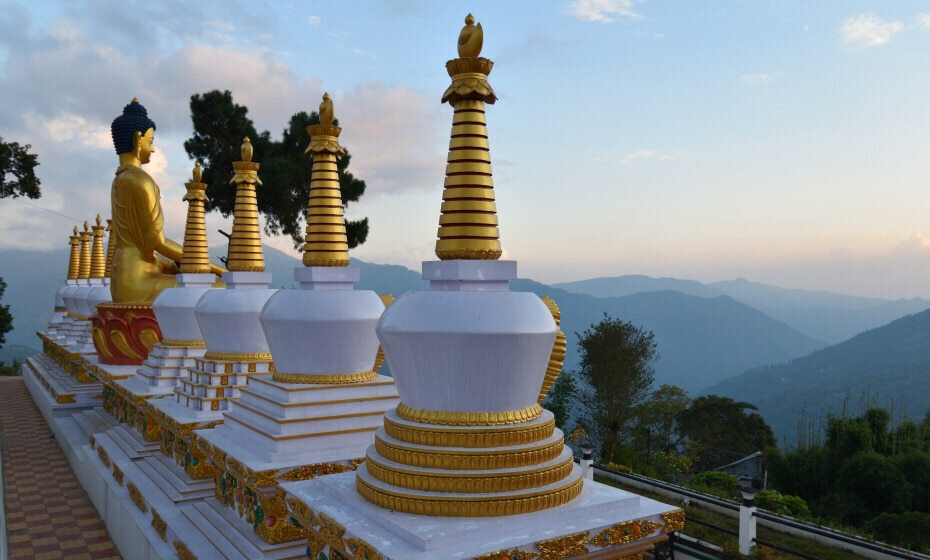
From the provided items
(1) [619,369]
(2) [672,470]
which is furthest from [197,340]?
(1) [619,369]

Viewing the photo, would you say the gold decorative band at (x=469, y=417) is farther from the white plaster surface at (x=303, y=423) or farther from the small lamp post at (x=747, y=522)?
the small lamp post at (x=747, y=522)

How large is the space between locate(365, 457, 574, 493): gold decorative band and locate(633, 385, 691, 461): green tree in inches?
943

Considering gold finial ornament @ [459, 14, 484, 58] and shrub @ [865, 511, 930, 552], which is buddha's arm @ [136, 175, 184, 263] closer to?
gold finial ornament @ [459, 14, 484, 58]

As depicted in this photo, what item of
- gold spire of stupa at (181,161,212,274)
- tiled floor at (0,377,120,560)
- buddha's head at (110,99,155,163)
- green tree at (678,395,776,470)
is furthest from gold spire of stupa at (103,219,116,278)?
green tree at (678,395,776,470)

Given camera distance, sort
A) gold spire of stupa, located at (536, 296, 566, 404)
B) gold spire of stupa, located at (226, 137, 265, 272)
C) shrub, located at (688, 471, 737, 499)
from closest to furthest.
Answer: gold spire of stupa, located at (536, 296, 566, 404) → gold spire of stupa, located at (226, 137, 265, 272) → shrub, located at (688, 471, 737, 499)

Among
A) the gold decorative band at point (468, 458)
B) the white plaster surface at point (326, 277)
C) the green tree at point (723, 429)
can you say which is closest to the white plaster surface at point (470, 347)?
the gold decorative band at point (468, 458)

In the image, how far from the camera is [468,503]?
566cm

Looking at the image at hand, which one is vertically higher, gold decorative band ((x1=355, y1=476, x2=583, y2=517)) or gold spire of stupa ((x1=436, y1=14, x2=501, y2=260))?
gold spire of stupa ((x1=436, y1=14, x2=501, y2=260))

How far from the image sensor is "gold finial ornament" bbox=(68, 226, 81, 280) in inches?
Answer: 1254

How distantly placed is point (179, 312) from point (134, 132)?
6.22 m

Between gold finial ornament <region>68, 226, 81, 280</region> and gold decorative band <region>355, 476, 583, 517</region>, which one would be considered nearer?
gold decorative band <region>355, 476, 583, 517</region>

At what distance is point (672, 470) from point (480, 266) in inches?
766

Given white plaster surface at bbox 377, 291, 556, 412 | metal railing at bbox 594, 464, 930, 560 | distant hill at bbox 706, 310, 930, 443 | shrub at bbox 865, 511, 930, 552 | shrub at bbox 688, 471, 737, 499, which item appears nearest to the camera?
white plaster surface at bbox 377, 291, 556, 412

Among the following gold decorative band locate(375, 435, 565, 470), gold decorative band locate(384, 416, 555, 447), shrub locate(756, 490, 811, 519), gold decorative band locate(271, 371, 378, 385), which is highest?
gold decorative band locate(271, 371, 378, 385)
